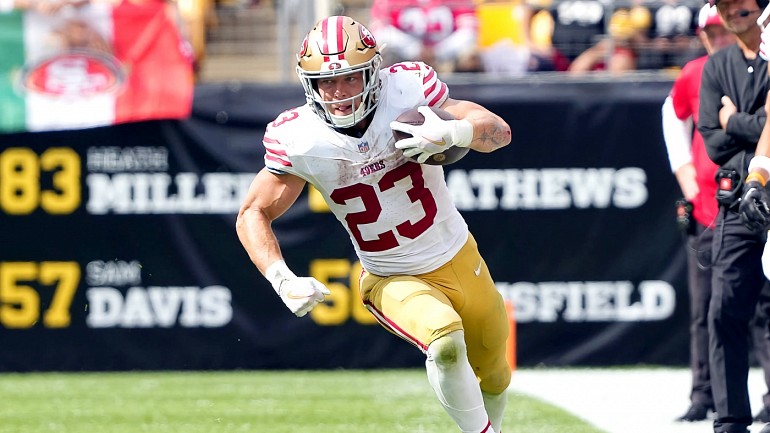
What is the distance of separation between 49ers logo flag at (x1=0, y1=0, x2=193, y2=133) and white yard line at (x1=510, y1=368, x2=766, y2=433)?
319 centimetres

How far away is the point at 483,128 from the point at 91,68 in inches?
195

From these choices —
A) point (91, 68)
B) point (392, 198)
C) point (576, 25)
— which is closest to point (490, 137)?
point (392, 198)

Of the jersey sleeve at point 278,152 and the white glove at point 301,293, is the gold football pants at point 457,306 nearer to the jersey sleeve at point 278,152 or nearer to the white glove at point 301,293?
the white glove at point 301,293

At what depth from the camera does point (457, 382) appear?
454 cm

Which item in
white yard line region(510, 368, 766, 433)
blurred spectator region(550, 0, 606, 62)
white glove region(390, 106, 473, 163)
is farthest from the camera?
blurred spectator region(550, 0, 606, 62)

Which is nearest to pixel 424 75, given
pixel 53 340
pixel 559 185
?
pixel 559 185

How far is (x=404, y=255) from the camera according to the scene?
192 inches

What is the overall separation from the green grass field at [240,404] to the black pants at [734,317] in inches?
33.3

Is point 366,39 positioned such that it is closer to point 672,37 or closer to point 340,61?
point 340,61

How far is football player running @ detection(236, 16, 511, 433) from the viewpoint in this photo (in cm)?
455

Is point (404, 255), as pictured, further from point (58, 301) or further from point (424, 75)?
point (58, 301)

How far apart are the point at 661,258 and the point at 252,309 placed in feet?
Answer: 9.63

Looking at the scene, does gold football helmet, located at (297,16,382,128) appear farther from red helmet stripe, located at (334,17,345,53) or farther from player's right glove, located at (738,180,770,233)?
player's right glove, located at (738,180,770,233)

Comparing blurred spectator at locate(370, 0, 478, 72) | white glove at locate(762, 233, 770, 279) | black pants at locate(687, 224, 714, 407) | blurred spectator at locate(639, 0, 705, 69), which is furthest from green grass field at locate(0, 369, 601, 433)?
blurred spectator at locate(639, 0, 705, 69)
